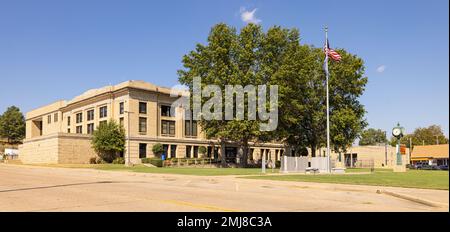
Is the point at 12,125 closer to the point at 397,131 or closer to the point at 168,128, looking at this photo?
the point at 168,128

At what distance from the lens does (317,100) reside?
5562 centimetres

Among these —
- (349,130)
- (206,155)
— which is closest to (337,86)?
(349,130)

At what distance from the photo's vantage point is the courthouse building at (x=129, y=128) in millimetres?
64312

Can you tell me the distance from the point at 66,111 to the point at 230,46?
1754 inches

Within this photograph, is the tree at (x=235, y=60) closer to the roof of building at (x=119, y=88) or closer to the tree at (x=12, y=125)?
the roof of building at (x=119, y=88)

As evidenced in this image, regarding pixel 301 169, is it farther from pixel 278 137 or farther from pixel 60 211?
pixel 60 211

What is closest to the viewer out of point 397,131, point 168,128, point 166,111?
point 397,131

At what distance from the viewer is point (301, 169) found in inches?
1453

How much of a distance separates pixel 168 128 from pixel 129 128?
8776 mm

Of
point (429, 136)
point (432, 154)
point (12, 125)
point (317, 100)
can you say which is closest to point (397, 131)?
point (317, 100)

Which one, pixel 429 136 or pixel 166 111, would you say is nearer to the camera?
pixel 166 111

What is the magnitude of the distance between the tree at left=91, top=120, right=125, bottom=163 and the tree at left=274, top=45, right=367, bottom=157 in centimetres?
2471

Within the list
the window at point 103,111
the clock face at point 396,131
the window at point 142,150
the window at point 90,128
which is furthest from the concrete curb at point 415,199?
the window at point 90,128
